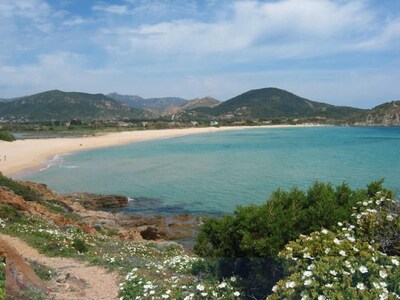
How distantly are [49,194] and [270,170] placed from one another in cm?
2785

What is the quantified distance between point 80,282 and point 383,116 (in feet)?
625

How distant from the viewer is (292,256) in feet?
22.0

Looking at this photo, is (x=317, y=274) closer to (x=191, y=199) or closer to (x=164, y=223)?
(x=164, y=223)

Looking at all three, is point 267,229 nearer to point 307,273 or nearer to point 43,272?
point 307,273

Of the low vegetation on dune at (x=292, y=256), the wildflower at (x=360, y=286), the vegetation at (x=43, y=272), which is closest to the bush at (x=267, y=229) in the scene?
the low vegetation on dune at (x=292, y=256)

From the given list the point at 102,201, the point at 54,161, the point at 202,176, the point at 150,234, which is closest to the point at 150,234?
the point at 150,234

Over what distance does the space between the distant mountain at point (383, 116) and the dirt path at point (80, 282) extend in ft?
608

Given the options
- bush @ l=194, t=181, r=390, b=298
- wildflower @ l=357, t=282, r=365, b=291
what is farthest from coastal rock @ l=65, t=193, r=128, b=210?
wildflower @ l=357, t=282, r=365, b=291

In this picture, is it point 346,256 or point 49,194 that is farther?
Result: point 49,194

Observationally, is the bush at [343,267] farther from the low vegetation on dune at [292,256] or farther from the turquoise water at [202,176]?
the turquoise water at [202,176]

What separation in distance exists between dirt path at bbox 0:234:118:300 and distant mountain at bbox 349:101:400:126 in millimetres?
185457

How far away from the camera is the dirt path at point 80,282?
28.2 feet

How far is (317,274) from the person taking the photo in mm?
5434

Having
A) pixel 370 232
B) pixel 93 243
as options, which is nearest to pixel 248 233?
pixel 370 232
